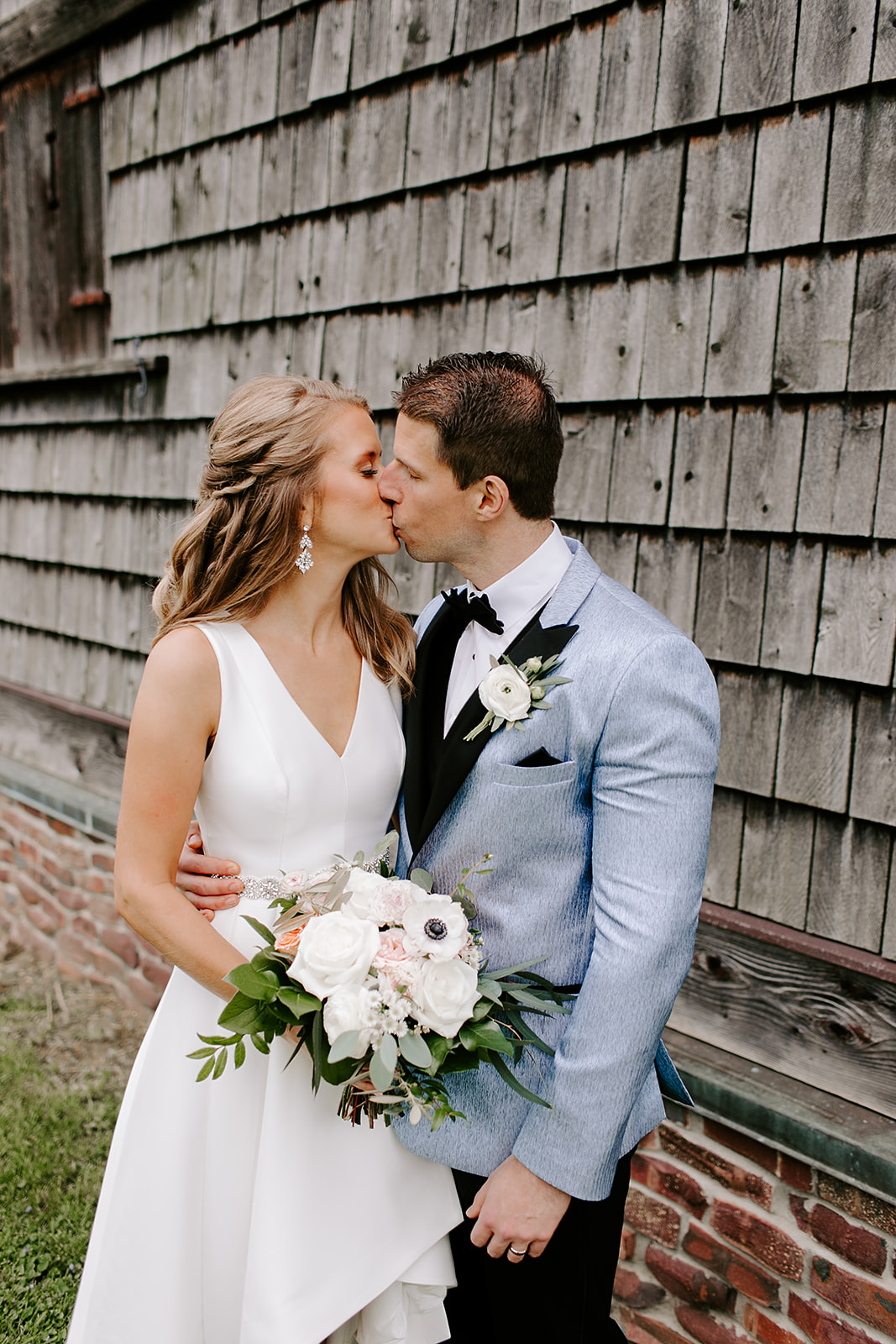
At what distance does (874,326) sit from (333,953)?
179cm

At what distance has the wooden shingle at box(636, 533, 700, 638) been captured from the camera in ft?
→ 8.46

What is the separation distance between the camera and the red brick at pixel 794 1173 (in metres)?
2.33

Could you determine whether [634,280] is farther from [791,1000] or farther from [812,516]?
[791,1000]

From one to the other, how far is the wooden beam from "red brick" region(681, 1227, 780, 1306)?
495 cm

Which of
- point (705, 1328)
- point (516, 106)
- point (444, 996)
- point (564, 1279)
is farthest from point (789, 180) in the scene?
point (705, 1328)

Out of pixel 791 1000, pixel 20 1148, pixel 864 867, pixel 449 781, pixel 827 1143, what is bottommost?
pixel 20 1148

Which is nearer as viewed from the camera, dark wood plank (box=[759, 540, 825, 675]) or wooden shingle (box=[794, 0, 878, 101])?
wooden shingle (box=[794, 0, 878, 101])

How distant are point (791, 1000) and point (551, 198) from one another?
2.27 metres

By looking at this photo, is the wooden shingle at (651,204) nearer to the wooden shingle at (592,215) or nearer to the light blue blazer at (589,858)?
the wooden shingle at (592,215)

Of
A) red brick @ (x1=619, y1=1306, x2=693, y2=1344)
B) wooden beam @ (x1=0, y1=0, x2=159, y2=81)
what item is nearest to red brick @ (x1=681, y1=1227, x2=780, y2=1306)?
→ red brick @ (x1=619, y1=1306, x2=693, y2=1344)

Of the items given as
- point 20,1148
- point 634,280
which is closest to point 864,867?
point 634,280

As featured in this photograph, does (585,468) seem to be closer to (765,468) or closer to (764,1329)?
(765,468)

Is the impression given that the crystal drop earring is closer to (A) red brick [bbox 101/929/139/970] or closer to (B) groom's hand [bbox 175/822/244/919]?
(B) groom's hand [bbox 175/822/244/919]

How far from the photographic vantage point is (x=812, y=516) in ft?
7.61
